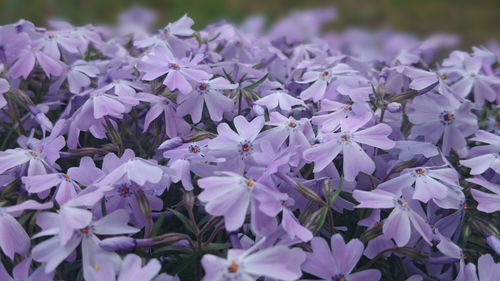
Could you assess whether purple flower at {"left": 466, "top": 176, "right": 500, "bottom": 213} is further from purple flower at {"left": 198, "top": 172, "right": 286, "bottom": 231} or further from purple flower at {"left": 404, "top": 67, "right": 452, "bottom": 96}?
purple flower at {"left": 198, "top": 172, "right": 286, "bottom": 231}

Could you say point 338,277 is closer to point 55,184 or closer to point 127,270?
point 127,270

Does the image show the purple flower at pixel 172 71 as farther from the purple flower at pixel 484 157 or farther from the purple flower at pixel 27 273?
the purple flower at pixel 484 157

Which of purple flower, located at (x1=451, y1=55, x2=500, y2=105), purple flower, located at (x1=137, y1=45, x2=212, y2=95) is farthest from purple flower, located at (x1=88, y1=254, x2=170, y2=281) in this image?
purple flower, located at (x1=451, y1=55, x2=500, y2=105)

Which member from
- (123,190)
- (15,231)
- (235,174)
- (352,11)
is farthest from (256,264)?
(352,11)

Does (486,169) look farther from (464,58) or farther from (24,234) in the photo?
(24,234)

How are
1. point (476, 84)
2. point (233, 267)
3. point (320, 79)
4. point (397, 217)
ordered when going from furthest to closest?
point (476, 84)
point (320, 79)
point (397, 217)
point (233, 267)

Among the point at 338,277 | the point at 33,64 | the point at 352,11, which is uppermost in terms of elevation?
the point at 33,64
